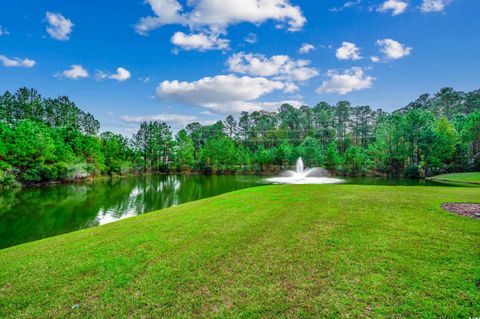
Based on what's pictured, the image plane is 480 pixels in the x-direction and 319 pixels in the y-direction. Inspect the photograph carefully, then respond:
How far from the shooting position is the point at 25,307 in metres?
4.32

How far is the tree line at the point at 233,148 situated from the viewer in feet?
117

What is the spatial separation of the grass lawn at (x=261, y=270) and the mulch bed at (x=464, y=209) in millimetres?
508

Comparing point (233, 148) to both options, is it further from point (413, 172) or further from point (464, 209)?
point (464, 209)

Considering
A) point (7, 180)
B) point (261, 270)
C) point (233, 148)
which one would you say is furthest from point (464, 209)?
point (233, 148)

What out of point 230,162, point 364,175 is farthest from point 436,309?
point 230,162

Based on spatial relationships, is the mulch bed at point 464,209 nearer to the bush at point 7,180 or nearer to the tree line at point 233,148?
the tree line at point 233,148

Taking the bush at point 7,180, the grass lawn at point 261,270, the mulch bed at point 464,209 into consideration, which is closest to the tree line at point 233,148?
the bush at point 7,180

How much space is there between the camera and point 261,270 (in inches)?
199

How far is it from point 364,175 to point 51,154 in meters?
51.1

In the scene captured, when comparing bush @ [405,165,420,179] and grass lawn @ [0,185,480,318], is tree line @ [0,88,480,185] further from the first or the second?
grass lawn @ [0,185,480,318]

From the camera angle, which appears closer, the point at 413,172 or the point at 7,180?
the point at 7,180

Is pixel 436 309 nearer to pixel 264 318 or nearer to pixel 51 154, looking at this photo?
pixel 264 318

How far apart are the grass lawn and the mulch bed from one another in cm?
51

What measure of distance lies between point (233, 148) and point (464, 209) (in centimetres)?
5605
